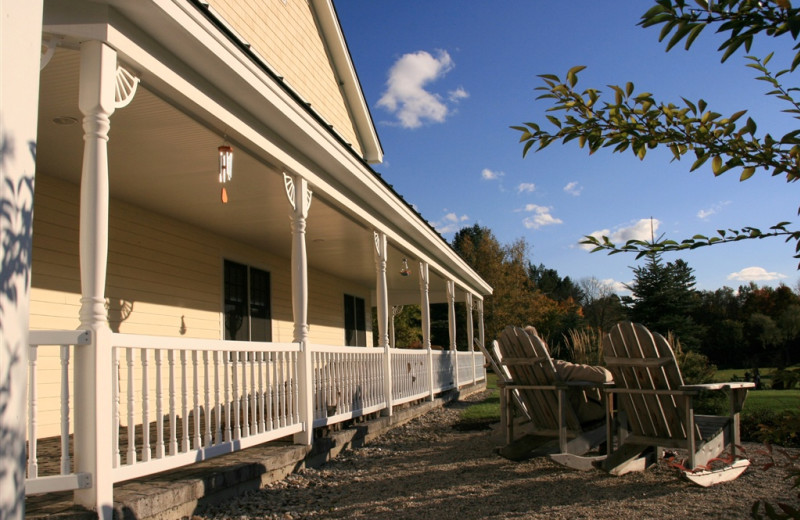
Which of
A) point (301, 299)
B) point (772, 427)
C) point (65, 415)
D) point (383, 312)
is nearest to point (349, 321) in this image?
point (383, 312)

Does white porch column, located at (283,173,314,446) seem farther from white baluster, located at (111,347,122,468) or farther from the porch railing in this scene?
white baluster, located at (111,347,122,468)

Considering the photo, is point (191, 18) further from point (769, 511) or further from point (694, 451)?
point (694, 451)

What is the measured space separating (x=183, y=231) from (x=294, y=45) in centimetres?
418

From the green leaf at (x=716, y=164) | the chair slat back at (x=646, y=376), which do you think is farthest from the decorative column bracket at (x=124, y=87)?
the chair slat back at (x=646, y=376)

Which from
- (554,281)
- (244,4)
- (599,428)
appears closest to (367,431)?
(599,428)

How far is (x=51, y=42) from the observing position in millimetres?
3551

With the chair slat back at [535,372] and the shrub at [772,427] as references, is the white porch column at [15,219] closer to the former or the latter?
the shrub at [772,427]

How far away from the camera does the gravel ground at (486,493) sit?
4.26m

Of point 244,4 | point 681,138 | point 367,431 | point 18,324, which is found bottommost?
point 367,431

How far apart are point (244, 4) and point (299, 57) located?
6.89ft

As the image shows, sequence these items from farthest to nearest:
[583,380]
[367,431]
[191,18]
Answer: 1. [367,431]
2. [583,380]
3. [191,18]

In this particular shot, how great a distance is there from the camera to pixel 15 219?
6.18 feet

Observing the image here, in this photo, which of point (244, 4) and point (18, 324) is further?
point (244, 4)

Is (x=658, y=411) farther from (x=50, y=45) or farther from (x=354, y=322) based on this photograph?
(x=354, y=322)
